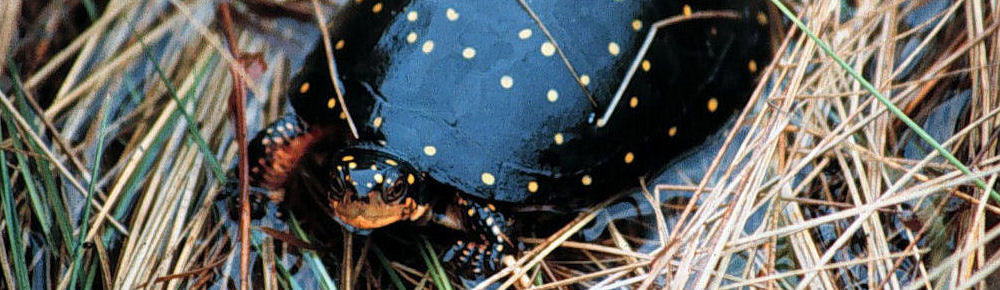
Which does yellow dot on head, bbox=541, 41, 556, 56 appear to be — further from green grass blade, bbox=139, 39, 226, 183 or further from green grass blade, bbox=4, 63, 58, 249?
green grass blade, bbox=4, 63, 58, 249

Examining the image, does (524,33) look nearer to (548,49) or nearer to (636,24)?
(548,49)

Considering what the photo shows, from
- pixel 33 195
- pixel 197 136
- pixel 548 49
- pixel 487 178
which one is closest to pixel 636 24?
pixel 548 49

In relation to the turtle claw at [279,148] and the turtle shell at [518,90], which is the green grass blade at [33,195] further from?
the turtle shell at [518,90]

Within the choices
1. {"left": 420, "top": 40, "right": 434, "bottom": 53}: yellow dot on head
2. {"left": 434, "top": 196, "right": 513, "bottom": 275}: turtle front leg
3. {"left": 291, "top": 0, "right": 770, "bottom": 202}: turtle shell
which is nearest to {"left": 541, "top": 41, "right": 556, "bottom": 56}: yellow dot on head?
{"left": 291, "top": 0, "right": 770, "bottom": 202}: turtle shell

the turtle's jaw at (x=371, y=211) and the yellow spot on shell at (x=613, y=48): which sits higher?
the turtle's jaw at (x=371, y=211)

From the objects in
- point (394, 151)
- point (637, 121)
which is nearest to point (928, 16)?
point (637, 121)

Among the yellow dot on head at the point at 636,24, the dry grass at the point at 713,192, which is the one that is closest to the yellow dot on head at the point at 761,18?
the dry grass at the point at 713,192
